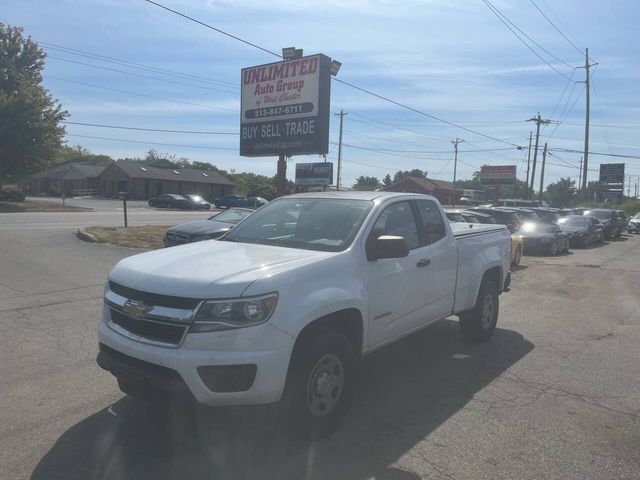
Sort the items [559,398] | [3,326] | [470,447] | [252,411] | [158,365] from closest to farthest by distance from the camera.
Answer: [158,365] < [470,447] < [252,411] < [559,398] < [3,326]

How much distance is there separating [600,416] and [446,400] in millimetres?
1271

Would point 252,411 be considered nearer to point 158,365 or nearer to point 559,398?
point 158,365

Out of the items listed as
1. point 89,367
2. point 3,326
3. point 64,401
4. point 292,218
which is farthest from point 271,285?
point 3,326

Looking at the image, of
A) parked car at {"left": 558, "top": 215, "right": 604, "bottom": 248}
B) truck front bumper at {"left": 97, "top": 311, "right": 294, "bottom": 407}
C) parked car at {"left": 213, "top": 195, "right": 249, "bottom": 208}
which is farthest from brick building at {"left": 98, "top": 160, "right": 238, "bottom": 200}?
truck front bumper at {"left": 97, "top": 311, "right": 294, "bottom": 407}

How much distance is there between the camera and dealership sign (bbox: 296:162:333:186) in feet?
70.5

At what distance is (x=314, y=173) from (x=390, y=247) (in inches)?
720

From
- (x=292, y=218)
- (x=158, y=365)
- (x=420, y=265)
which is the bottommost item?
(x=158, y=365)

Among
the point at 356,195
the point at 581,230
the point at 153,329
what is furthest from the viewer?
the point at 581,230

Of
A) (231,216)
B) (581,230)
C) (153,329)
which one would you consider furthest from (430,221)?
(581,230)

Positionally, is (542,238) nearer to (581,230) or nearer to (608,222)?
(581,230)

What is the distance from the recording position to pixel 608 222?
2828 cm

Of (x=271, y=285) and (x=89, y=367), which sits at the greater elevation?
(x=271, y=285)

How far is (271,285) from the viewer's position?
3482 mm

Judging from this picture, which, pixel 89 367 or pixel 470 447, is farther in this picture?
pixel 89 367
